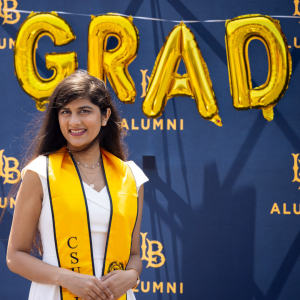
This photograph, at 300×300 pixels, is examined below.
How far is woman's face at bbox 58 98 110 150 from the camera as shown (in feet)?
3.78

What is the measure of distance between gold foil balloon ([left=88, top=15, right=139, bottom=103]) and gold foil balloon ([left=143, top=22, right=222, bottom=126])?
0.69 ft

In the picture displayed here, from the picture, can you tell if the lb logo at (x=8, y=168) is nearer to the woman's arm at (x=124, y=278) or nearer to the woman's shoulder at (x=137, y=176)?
the woman's shoulder at (x=137, y=176)

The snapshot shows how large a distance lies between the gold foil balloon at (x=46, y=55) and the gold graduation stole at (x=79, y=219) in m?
1.28

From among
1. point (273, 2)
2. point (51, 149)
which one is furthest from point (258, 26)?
point (51, 149)

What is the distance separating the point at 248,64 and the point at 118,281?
184 centimetres

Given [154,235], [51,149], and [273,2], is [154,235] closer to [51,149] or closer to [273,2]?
[51,149]

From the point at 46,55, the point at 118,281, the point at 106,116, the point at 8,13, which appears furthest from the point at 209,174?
the point at 8,13

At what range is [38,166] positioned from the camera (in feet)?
3.61

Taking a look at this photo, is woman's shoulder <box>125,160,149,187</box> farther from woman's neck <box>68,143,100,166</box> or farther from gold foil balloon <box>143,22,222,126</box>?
gold foil balloon <box>143,22,222,126</box>

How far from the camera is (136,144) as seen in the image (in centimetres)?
238

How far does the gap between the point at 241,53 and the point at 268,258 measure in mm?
1483

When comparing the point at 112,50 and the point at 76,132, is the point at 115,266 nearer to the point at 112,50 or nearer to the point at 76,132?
the point at 76,132

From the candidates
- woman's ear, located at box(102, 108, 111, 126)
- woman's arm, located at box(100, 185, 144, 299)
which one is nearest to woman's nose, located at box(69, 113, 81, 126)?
woman's ear, located at box(102, 108, 111, 126)

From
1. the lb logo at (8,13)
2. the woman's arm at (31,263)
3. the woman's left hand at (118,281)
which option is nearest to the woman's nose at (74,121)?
the woman's arm at (31,263)
